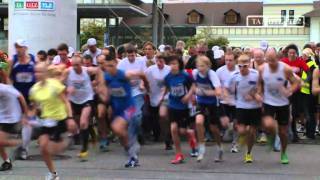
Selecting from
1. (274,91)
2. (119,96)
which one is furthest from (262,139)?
(119,96)

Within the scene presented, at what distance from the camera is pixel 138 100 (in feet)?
36.7

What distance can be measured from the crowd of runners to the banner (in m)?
3.33

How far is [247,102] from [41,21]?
7.03 metres

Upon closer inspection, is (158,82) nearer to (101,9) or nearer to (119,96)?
(119,96)

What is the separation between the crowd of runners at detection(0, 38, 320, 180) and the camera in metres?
8.40

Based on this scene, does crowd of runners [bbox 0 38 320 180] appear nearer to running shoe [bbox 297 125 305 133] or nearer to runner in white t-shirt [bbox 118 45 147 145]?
runner in white t-shirt [bbox 118 45 147 145]

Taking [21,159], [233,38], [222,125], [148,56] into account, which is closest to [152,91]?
[148,56]

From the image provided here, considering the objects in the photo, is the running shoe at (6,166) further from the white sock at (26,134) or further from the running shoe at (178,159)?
the running shoe at (178,159)

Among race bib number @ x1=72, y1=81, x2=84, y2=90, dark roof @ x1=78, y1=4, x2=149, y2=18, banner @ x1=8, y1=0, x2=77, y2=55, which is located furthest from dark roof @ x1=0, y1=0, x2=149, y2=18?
race bib number @ x1=72, y1=81, x2=84, y2=90

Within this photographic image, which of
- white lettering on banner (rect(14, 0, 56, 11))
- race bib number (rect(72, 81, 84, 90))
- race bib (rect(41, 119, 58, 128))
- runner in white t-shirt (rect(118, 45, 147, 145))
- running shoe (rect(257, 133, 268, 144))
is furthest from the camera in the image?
white lettering on banner (rect(14, 0, 56, 11))

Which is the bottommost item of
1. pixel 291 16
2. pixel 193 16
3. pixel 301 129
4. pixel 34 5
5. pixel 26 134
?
pixel 301 129

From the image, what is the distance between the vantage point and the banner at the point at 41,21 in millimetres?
14984

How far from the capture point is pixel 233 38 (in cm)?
7900

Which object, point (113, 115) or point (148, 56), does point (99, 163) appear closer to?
point (113, 115)
